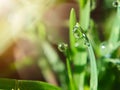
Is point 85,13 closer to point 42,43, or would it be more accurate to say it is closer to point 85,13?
point 85,13

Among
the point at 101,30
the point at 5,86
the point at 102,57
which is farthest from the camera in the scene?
the point at 101,30

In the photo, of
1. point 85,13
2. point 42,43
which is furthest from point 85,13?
point 42,43

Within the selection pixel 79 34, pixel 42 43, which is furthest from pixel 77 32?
pixel 42 43

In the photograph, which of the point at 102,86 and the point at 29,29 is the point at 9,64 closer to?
the point at 29,29

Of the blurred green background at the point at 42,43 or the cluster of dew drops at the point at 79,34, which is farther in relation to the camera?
the blurred green background at the point at 42,43

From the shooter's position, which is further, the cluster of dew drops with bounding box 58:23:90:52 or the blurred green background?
the blurred green background

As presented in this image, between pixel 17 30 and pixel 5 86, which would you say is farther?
pixel 17 30

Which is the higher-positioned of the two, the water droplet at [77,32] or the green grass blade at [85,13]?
the green grass blade at [85,13]

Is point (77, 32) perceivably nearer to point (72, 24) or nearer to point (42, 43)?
point (72, 24)

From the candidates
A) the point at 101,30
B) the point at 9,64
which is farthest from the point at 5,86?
the point at 101,30

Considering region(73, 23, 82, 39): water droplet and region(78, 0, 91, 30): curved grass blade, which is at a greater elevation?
region(78, 0, 91, 30): curved grass blade

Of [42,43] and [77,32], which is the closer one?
[77,32]
